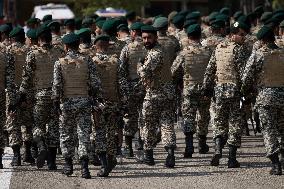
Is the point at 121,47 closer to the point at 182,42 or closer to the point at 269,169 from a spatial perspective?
the point at 182,42

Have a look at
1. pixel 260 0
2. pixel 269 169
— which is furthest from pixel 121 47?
pixel 260 0

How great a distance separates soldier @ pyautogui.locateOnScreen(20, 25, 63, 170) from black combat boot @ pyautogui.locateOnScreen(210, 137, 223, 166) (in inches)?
90.1

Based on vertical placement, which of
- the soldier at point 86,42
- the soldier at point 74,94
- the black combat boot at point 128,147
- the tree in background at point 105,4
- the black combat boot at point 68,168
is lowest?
the black combat boot at point 128,147

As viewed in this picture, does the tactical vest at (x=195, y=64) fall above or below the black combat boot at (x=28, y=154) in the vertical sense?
above

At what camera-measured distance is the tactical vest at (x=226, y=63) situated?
577 inches

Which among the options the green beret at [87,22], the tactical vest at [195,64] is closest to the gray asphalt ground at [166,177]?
the tactical vest at [195,64]

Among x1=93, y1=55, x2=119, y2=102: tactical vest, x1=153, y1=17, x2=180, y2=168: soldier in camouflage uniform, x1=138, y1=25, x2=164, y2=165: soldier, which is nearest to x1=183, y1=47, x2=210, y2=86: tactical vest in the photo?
x1=153, y1=17, x2=180, y2=168: soldier in camouflage uniform

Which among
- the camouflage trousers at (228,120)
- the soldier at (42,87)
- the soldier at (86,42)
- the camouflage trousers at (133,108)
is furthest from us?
the camouflage trousers at (133,108)

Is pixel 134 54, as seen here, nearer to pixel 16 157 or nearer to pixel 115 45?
pixel 115 45

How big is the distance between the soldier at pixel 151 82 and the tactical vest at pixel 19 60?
2.09m

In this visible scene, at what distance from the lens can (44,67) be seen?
1512cm

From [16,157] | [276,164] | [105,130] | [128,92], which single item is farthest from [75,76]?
[276,164]

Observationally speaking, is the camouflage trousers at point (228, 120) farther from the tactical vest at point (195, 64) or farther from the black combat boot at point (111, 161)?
the black combat boot at point (111, 161)

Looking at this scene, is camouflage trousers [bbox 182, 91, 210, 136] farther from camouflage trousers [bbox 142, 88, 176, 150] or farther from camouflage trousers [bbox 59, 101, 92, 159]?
camouflage trousers [bbox 59, 101, 92, 159]
